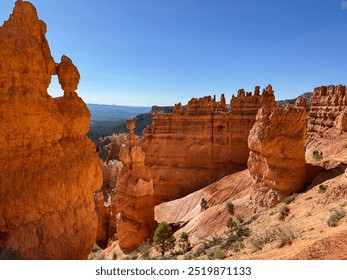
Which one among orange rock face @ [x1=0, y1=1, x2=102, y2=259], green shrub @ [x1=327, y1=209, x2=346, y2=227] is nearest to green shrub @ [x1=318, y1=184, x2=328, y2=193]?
green shrub @ [x1=327, y1=209, x2=346, y2=227]

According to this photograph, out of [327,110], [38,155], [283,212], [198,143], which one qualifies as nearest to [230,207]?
[283,212]

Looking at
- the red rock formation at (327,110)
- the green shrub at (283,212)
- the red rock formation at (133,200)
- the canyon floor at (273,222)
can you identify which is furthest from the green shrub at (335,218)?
the red rock formation at (327,110)

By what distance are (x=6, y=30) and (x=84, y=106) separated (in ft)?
12.6

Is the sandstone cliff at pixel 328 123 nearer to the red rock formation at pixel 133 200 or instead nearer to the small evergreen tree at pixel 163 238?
the small evergreen tree at pixel 163 238

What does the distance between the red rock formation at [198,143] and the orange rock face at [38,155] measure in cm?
2909

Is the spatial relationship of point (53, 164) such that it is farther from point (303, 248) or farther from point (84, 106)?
point (303, 248)

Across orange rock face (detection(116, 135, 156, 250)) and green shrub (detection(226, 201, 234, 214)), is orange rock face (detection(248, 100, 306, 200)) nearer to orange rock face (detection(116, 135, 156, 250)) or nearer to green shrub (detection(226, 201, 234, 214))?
green shrub (detection(226, 201, 234, 214))

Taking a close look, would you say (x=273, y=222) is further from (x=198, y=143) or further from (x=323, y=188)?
(x=198, y=143)

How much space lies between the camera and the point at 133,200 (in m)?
26.6

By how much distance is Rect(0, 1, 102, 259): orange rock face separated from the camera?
9.03 m

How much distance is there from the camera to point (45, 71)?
35.1ft

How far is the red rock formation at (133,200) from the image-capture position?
86.4 ft

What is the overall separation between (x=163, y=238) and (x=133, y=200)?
6616mm
